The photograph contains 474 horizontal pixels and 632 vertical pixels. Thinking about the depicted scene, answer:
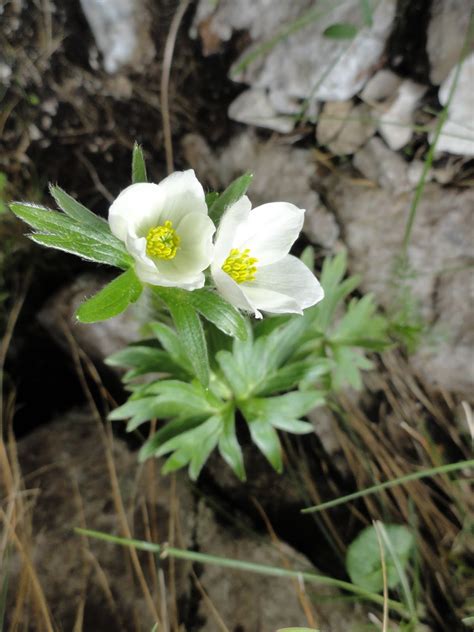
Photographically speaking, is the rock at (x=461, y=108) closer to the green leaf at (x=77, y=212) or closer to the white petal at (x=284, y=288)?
the white petal at (x=284, y=288)

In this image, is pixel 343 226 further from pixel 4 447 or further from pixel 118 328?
pixel 4 447

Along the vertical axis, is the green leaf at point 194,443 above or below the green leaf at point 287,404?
below

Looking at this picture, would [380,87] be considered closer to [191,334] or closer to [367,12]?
[367,12]

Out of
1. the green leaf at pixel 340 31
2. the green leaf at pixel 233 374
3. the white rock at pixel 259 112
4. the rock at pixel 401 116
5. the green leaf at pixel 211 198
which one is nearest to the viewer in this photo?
the green leaf at pixel 211 198

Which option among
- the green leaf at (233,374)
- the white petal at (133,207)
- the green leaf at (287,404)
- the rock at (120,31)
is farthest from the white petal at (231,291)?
the rock at (120,31)

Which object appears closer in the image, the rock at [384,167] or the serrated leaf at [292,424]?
the serrated leaf at [292,424]

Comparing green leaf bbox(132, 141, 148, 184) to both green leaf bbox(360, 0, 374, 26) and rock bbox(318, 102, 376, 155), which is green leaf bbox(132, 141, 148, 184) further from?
rock bbox(318, 102, 376, 155)
